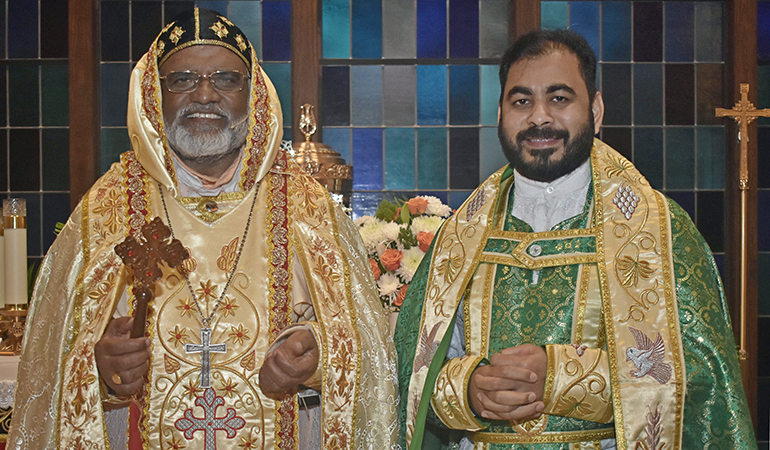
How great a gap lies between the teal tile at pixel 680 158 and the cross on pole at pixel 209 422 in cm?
495

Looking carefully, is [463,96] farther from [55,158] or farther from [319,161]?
[55,158]

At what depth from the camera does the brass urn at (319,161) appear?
17.3ft

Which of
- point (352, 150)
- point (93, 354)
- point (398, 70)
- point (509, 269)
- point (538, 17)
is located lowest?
point (93, 354)

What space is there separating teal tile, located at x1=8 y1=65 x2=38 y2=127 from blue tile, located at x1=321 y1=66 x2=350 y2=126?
96.3 inches

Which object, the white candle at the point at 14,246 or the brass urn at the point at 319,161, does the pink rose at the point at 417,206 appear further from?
the white candle at the point at 14,246

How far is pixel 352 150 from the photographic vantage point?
6508 mm

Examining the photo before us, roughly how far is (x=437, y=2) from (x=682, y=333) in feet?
15.6

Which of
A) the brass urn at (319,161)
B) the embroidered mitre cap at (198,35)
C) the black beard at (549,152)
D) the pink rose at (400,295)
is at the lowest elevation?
the pink rose at (400,295)

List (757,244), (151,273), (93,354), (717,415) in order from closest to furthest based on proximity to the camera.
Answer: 1. (151,273)
2. (717,415)
3. (93,354)
4. (757,244)

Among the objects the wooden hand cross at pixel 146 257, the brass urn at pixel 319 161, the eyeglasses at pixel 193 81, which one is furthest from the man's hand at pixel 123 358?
the brass urn at pixel 319 161

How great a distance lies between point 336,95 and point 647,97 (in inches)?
104

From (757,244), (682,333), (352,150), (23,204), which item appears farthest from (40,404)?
(757,244)

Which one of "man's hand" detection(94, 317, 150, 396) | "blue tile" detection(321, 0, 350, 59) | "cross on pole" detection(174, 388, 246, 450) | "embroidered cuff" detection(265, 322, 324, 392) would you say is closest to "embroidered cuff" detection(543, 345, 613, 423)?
"embroidered cuff" detection(265, 322, 324, 392)

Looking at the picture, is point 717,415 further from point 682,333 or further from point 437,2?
point 437,2
